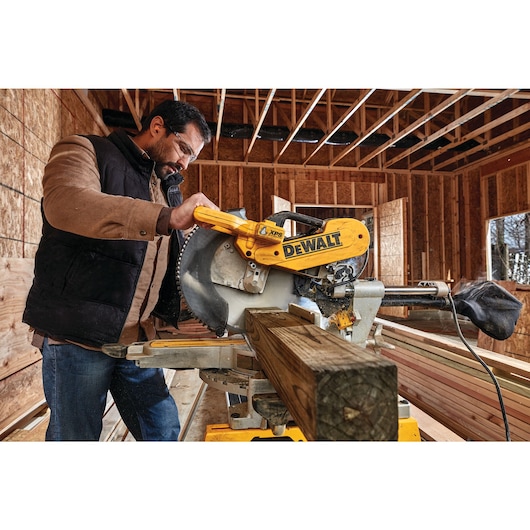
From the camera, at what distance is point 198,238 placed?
0.98m

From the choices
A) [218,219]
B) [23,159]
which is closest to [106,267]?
[218,219]

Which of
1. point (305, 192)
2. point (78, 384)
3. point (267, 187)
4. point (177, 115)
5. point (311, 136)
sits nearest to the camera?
point (78, 384)

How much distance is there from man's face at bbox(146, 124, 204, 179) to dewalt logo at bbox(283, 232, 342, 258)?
0.53 m

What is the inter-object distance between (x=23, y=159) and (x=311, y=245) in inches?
65.7

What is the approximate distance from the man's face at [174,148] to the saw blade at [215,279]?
0.37m

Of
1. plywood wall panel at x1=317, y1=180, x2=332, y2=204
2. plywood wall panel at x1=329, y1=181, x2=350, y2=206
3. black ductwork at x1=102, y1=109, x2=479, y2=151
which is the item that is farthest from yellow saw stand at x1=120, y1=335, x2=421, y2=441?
plywood wall panel at x1=329, y1=181, x2=350, y2=206

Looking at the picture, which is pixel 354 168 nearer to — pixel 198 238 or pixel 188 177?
pixel 188 177

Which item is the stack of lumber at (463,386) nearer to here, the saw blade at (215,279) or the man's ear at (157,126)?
the saw blade at (215,279)

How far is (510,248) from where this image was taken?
579 centimetres

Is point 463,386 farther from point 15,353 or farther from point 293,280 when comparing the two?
point 15,353

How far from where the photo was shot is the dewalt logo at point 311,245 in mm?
958

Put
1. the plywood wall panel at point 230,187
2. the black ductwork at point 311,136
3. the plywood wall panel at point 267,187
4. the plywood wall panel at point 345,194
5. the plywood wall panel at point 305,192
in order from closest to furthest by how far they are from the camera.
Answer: the black ductwork at point 311,136, the plywood wall panel at point 230,187, the plywood wall panel at point 267,187, the plywood wall panel at point 305,192, the plywood wall panel at point 345,194

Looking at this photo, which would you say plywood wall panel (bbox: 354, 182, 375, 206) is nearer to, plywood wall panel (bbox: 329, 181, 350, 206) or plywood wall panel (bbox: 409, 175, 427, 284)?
plywood wall panel (bbox: 329, 181, 350, 206)

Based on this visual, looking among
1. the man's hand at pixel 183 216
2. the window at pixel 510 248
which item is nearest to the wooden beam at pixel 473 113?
the window at pixel 510 248
